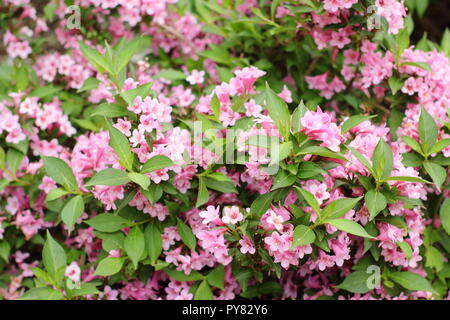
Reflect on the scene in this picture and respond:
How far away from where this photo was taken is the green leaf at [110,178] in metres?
1.87

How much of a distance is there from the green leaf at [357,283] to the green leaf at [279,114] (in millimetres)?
649

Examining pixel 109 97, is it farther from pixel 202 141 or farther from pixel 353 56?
pixel 353 56

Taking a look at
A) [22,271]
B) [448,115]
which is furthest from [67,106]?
[448,115]

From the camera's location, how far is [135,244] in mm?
2072

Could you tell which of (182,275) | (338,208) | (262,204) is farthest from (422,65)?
(182,275)

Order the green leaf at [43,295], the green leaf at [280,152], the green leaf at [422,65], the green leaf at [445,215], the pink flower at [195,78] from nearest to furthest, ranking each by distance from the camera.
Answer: the green leaf at [280,152] < the green leaf at [43,295] < the green leaf at [445,215] < the green leaf at [422,65] < the pink flower at [195,78]

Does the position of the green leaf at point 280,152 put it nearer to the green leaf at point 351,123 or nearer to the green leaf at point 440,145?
the green leaf at point 351,123

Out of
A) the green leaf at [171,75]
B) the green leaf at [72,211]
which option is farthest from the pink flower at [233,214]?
the green leaf at [171,75]

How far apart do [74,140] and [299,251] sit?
149 centimetres

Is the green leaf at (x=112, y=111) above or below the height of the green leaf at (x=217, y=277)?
above

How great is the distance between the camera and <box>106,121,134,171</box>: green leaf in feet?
6.28

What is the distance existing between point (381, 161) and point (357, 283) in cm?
51

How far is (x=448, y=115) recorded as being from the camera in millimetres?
2242

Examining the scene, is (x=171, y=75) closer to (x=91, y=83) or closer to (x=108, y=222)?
(x=91, y=83)
